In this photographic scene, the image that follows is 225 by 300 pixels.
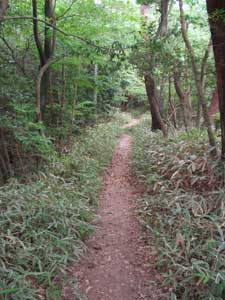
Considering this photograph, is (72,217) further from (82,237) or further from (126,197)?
(126,197)

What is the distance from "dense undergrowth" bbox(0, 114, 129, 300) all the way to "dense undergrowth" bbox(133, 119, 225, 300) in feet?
3.75

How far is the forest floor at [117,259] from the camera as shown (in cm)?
281

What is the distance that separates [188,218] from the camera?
3.46 metres

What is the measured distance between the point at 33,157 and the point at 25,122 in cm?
90

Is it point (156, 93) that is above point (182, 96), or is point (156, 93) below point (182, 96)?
above

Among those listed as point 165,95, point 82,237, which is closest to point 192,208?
point 82,237

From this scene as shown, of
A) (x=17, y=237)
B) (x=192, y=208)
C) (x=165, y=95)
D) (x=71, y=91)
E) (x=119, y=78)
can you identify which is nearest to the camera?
(x=17, y=237)

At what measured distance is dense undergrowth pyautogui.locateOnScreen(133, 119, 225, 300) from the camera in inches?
104

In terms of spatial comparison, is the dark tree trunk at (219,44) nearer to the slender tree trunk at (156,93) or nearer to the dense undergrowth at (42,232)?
the dense undergrowth at (42,232)

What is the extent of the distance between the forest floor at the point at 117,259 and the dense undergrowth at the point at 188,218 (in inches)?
8.4

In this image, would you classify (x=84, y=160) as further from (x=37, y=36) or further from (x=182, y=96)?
(x=182, y=96)

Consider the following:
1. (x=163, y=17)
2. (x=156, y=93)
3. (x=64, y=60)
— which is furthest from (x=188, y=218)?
(x=163, y=17)

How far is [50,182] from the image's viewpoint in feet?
15.6

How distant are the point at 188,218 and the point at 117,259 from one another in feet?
3.71
